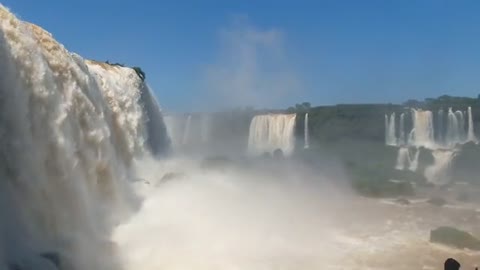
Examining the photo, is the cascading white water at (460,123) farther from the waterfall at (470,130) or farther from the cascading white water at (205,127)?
the cascading white water at (205,127)

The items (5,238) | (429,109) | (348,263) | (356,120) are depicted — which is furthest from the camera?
(356,120)

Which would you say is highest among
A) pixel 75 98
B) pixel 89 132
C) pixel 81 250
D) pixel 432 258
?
pixel 75 98

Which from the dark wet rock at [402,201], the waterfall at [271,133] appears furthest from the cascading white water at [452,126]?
the dark wet rock at [402,201]

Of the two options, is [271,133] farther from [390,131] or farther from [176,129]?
[176,129]

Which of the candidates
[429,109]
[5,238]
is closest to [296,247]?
[5,238]

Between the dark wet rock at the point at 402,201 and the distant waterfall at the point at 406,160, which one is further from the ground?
the distant waterfall at the point at 406,160

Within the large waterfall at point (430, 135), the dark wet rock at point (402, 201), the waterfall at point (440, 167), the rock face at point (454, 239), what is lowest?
the rock face at point (454, 239)

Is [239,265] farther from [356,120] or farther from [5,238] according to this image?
[356,120]
